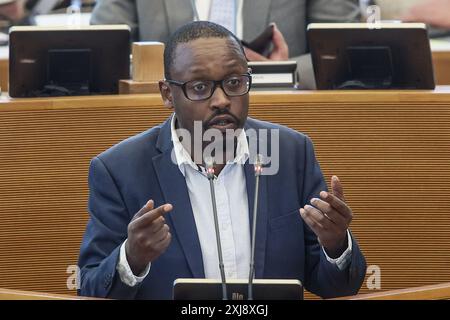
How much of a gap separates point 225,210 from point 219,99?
0.72 feet

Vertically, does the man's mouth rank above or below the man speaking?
above

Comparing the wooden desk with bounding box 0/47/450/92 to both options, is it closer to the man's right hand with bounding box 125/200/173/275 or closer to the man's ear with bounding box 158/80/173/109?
the man's ear with bounding box 158/80/173/109

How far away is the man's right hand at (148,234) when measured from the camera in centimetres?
162

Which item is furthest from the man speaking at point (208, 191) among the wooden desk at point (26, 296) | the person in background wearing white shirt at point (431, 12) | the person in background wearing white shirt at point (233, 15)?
the person in background wearing white shirt at point (431, 12)

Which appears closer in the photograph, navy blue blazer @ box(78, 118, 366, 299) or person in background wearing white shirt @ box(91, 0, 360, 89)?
navy blue blazer @ box(78, 118, 366, 299)

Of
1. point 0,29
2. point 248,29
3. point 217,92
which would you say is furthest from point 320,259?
point 0,29

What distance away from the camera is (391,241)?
259 centimetres

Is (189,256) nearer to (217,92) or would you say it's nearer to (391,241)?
(217,92)

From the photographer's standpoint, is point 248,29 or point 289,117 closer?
point 289,117

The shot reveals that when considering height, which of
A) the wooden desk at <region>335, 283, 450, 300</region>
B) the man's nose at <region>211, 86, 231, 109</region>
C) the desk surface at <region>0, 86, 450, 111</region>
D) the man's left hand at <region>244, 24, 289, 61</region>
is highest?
the man's nose at <region>211, 86, 231, 109</region>

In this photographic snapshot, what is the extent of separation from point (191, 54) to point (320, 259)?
1.45 feet

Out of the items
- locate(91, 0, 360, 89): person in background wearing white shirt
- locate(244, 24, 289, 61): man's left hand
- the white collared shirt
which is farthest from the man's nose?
locate(91, 0, 360, 89): person in background wearing white shirt

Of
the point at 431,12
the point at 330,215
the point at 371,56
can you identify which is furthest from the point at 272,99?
the point at 431,12

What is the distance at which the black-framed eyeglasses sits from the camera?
Result: 6.12 feet
